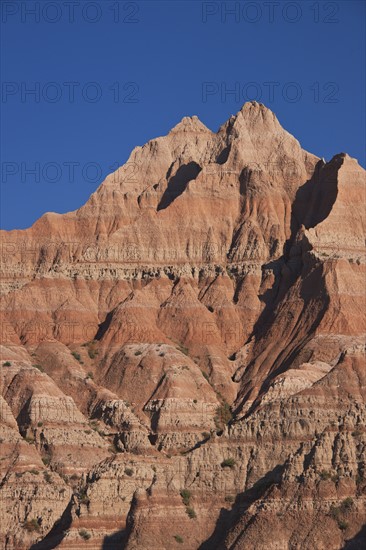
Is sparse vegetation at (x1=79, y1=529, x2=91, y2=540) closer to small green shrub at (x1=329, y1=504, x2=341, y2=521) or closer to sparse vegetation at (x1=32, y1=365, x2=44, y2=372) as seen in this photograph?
small green shrub at (x1=329, y1=504, x2=341, y2=521)

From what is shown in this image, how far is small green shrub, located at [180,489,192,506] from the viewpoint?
4338 inches

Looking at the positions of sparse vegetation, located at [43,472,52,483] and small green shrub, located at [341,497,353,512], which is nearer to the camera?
small green shrub, located at [341,497,353,512]

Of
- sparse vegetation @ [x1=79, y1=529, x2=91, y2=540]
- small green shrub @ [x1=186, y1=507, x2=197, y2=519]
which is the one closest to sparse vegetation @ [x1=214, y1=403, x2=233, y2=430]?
sparse vegetation @ [x1=79, y1=529, x2=91, y2=540]

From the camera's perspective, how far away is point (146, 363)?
526ft

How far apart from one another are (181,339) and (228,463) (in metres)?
54.1

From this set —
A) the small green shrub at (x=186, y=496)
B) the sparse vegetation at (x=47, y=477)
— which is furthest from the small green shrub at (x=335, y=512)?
the sparse vegetation at (x=47, y=477)

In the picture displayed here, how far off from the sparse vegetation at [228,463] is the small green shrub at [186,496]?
3.37 m

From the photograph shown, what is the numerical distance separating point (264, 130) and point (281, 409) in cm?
6434

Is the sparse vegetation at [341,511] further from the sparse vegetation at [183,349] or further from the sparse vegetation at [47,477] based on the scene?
the sparse vegetation at [183,349]

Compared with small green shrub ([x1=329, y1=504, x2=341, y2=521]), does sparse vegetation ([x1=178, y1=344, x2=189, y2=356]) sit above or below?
above

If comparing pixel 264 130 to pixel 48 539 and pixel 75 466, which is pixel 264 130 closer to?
pixel 75 466

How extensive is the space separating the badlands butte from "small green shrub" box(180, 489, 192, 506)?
195mm

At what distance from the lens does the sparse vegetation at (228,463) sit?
113500 mm

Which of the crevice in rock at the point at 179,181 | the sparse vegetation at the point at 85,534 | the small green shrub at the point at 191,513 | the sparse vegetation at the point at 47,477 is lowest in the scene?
the sparse vegetation at the point at 85,534
